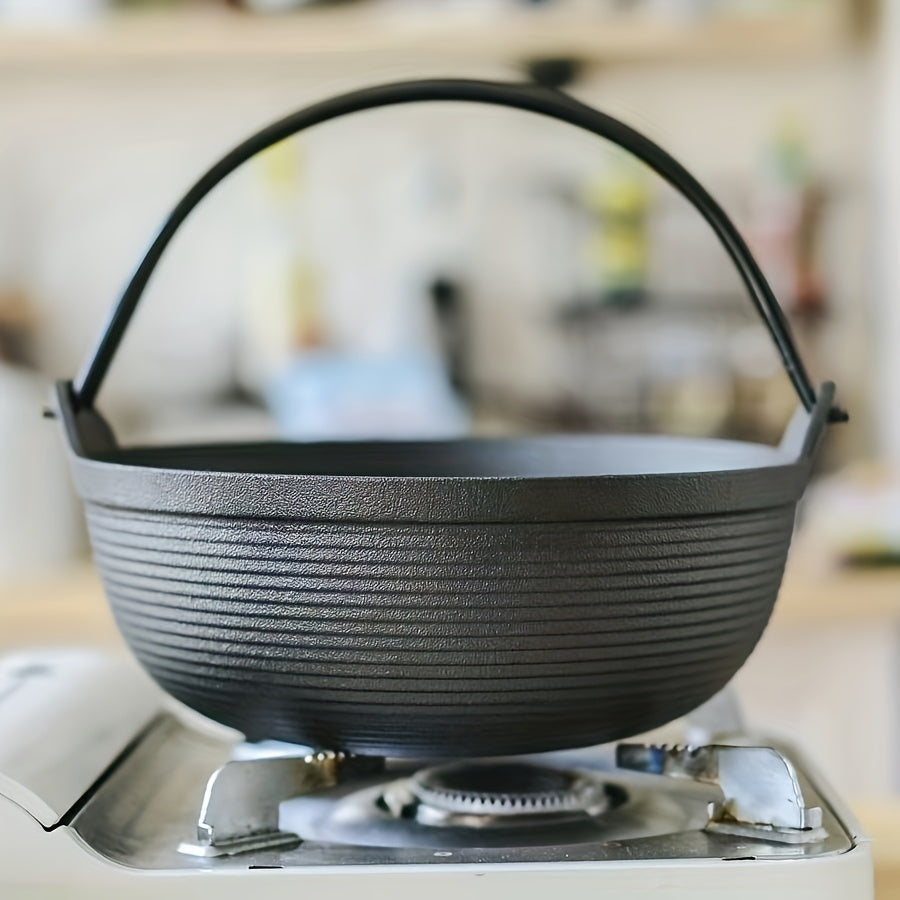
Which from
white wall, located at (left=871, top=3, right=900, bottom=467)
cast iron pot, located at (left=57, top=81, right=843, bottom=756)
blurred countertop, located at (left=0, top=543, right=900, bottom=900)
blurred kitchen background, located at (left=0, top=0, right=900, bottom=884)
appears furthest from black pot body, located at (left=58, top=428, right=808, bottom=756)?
white wall, located at (left=871, top=3, right=900, bottom=467)

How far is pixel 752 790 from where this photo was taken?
55 cm

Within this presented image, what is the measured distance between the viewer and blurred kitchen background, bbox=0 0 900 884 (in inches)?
72.7

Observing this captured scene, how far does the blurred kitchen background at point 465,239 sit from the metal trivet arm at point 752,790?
1211 millimetres

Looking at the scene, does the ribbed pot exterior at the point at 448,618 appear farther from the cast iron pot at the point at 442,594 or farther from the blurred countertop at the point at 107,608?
the blurred countertop at the point at 107,608

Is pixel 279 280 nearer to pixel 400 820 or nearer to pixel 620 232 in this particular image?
pixel 620 232

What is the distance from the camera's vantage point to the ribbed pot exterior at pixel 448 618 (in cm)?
48

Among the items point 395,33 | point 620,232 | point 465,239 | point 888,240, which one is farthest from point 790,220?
point 395,33

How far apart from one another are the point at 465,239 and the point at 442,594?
1.50 m

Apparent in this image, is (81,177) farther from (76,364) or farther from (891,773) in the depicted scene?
(891,773)

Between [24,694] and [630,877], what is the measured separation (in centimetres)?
32

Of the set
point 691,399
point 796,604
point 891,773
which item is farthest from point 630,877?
point 691,399

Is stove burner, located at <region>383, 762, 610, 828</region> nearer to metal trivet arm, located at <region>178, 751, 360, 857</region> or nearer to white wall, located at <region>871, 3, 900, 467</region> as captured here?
metal trivet arm, located at <region>178, 751, 360, 857</region>

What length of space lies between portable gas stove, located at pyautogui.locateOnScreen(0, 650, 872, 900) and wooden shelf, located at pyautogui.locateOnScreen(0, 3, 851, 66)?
1252 mm

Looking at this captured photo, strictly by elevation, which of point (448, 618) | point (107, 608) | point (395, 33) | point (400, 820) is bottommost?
point (107, 608)
